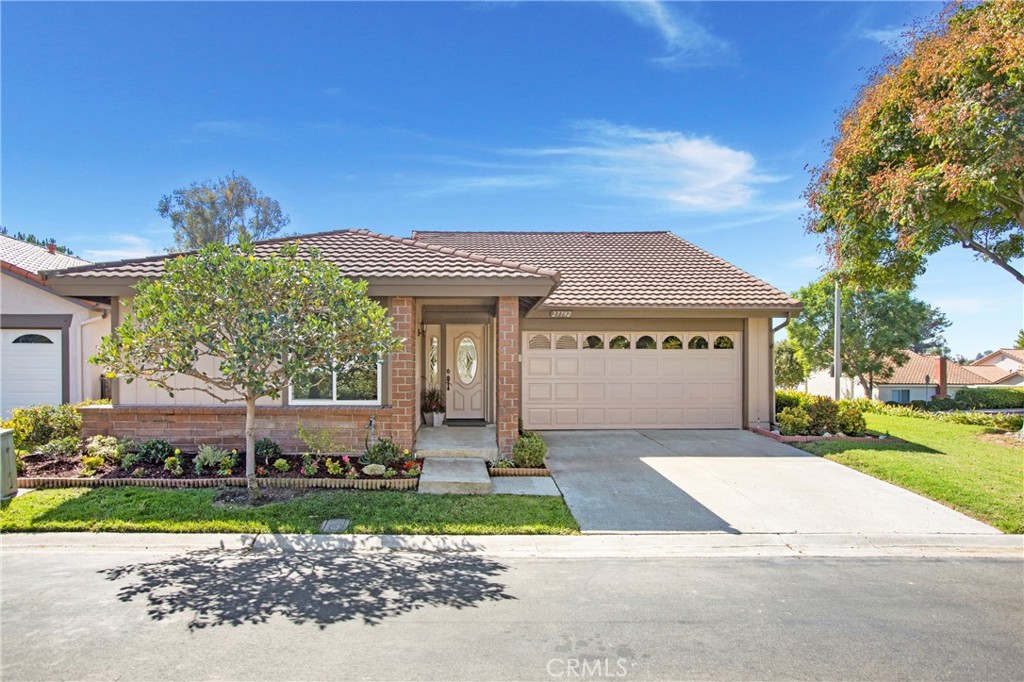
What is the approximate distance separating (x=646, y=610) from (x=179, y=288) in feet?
20.5

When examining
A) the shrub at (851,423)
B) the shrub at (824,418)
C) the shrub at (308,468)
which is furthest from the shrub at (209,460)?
the shrub at (851,423)

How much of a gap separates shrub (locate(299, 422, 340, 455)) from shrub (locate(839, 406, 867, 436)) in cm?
1080

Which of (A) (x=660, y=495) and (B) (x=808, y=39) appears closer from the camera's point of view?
(A) (x=660, y=495)

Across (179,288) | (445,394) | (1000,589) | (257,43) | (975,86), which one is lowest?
(1000,589)

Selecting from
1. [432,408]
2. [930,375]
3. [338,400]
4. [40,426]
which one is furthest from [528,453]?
[930,375]

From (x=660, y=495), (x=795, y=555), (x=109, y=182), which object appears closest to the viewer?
(x=795, y=555)

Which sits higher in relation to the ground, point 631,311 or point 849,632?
point 631,311

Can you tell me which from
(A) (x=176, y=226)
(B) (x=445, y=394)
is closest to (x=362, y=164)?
(B) (x=445, y=394)

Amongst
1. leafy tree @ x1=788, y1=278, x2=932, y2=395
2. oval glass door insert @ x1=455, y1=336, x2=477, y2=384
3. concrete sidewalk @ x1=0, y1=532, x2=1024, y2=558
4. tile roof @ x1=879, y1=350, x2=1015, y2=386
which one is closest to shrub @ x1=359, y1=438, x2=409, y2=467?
concrete sidewalk @ x1=0, y1=532, x2=1024, y2=558

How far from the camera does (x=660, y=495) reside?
754 centimetres

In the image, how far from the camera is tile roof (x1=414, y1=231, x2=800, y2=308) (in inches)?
502

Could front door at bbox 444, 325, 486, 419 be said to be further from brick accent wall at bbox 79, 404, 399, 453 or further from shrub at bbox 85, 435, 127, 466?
shrub at bbox 85, 435, 127, 466

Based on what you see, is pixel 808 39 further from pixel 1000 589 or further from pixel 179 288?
pixel 179 288

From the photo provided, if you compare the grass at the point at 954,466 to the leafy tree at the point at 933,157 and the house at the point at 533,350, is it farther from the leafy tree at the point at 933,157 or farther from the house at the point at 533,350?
the leafy tree at the point at 933,157
